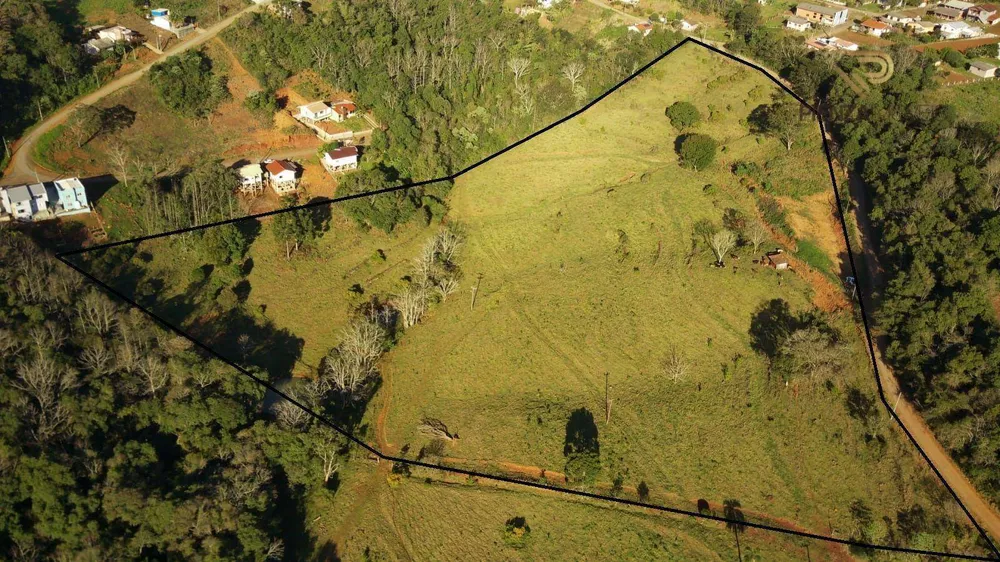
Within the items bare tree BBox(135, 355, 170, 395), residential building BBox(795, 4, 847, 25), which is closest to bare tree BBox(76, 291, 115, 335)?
bare tree BBox(135, 355, 170, 395)

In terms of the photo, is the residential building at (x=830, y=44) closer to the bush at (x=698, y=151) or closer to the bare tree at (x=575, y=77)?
the bush at (x=698, y=151)

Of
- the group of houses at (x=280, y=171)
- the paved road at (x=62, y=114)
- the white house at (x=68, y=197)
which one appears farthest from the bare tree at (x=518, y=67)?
the white house at (x=68, y=197)

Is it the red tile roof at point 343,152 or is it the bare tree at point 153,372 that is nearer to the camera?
the bare tree at point 153,372

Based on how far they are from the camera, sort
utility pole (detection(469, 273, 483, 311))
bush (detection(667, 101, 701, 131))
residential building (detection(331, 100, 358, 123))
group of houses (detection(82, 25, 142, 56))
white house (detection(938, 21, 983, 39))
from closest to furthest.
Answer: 1. utility pole (detection(469, 273, 483, 311))
2. bush (detection(667, 101, 701, 131))
3. residential building (detection(331, 100, 358, 123))
4. group of houses (detection(82, 25, 142, 56))
5. white house (detection(938, 21, 983, 39))

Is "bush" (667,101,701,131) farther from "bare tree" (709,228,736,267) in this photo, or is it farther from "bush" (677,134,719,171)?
"bare tree" (709,228,736,267)

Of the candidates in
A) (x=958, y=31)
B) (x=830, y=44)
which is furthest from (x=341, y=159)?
(x=958, y=31)

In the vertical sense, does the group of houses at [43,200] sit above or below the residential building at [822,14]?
above
